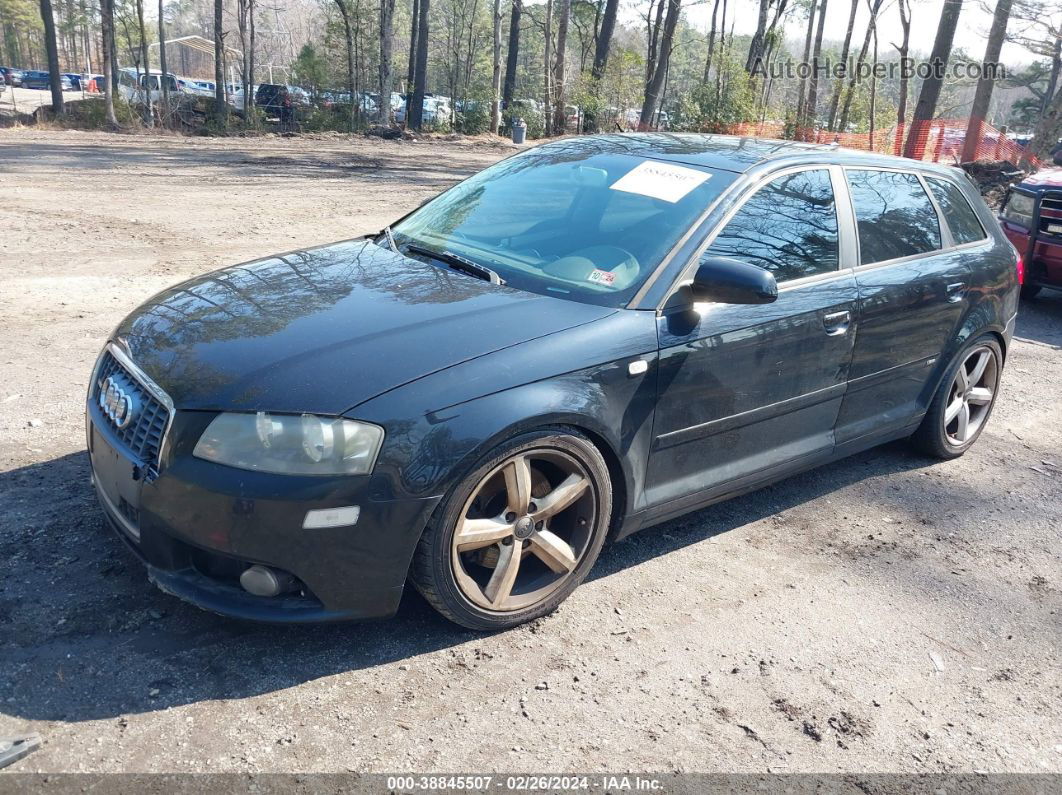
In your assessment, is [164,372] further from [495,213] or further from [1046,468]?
[1046,468]

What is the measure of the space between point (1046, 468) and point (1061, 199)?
4926 mm

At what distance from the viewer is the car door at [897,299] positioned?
14.1 ft

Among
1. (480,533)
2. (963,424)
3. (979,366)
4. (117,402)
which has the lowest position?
(963,424)

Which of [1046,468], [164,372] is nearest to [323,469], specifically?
[164,372]

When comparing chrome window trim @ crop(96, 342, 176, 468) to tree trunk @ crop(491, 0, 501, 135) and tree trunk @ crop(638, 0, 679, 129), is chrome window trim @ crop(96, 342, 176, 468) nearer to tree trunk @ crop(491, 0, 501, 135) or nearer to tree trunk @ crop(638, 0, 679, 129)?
tree trunk @ crop(638, 0, 679, 129)

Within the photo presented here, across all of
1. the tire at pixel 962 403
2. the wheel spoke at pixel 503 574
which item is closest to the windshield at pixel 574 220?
the wheel spoke at pixel 503 574

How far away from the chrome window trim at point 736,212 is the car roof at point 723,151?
0.04 m

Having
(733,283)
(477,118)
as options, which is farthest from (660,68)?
(733,283)

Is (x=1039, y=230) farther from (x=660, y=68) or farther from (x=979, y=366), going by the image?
(x=660, y=68)

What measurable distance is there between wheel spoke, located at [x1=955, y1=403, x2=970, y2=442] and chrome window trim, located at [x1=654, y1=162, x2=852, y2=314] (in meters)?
1.59

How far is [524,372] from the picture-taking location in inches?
120

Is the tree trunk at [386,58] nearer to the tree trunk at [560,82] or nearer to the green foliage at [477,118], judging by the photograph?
the green foliage at [477,118]

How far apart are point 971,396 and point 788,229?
200cm

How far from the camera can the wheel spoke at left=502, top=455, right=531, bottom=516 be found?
3090 mm
